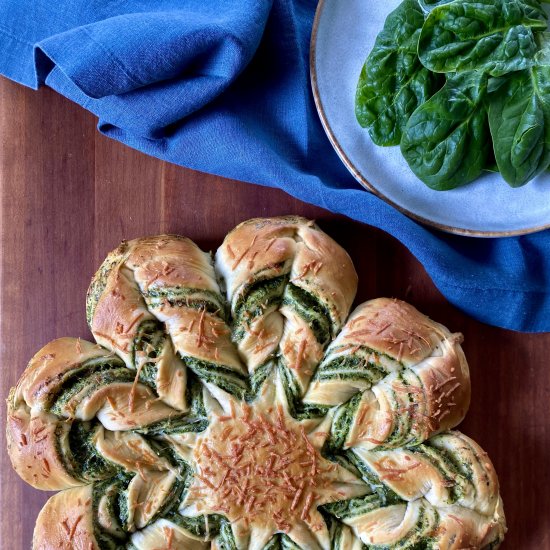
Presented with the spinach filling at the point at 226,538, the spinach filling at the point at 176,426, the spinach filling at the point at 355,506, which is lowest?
the spinach filling at the point at 226,538

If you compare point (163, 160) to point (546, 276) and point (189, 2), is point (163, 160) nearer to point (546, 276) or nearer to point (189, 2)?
point (189, 2)

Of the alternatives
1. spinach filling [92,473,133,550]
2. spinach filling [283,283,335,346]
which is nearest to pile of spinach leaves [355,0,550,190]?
spinach filling [283,283,335,346]

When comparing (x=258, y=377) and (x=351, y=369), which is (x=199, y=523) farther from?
(x=351, y=369)

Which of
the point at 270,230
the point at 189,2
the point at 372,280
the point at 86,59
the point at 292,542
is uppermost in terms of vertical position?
the point at 189,2

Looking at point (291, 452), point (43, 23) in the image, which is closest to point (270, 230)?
point (291, 452)

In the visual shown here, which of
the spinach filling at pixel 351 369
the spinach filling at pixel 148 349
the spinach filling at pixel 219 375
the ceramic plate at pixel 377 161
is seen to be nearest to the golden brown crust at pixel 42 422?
the spinach filling at pixel 148 349

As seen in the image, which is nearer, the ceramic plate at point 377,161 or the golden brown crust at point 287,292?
the golden brown crust at point 287,292

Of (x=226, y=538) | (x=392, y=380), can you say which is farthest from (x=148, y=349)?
(x=392, y=380)

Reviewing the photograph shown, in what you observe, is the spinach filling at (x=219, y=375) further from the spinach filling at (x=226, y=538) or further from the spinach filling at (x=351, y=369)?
the spinach filling at (x=226, y=538)
